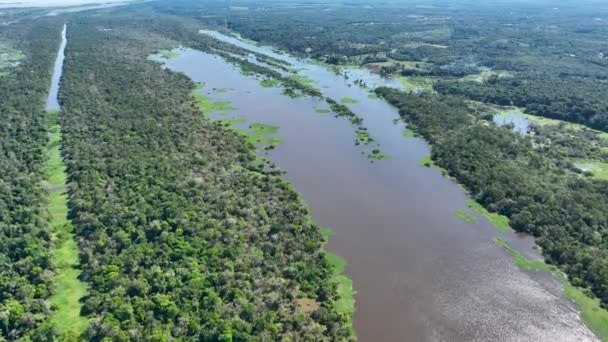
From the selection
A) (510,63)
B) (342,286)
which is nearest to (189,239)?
(342,286)

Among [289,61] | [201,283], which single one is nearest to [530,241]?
[201,283]

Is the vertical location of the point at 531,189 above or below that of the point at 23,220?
below

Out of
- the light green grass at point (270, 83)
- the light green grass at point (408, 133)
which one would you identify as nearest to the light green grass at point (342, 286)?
the light green grass at point (408, 133)

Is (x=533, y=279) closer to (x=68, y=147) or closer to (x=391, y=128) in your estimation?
(x=391, y=128)

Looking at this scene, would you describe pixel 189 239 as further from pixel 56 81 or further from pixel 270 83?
pixel 56 81

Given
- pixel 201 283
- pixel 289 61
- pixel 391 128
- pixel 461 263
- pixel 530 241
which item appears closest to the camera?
pixel 201 283

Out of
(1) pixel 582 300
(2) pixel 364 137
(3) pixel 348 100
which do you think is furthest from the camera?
(3) pixel 348 100

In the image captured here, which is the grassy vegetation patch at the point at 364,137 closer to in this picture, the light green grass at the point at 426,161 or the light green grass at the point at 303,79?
the light green grass at the point at 426,161

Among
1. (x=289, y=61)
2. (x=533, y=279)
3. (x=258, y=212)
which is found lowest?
(x=533, y=279)
